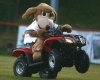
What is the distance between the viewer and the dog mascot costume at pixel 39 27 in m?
13.0

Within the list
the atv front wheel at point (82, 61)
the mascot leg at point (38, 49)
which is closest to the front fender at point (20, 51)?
the mascot leg at point (38, 49)

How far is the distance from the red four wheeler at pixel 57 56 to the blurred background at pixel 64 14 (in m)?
15.0

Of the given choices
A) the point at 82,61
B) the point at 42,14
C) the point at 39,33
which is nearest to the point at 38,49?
the point at 39,33

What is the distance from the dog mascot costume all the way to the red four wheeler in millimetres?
158

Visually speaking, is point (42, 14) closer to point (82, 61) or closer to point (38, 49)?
point (38, 49)

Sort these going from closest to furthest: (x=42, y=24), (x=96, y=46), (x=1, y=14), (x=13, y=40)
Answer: (x=42, y=24), (x=96, y=46), (x=13, y=40), (x=1, y=14)

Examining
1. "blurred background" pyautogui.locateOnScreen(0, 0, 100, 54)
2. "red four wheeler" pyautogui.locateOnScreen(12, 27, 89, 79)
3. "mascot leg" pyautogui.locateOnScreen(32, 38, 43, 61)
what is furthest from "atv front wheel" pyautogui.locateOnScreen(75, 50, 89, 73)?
"blurred background" pyautogui.locateOnScreen(0, 0, 100, 54)

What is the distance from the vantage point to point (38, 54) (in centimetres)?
1291

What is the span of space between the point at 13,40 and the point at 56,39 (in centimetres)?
1455

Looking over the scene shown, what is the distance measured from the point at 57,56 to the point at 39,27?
44.5 inches

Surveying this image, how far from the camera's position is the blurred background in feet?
99.1

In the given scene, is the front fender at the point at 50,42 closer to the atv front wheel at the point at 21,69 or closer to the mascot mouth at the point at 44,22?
the mascot mouth at the point at 44,22

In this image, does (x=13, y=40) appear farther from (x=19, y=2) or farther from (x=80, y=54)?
(x=80, y=54)

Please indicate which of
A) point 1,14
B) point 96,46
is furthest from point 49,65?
point 1,14
